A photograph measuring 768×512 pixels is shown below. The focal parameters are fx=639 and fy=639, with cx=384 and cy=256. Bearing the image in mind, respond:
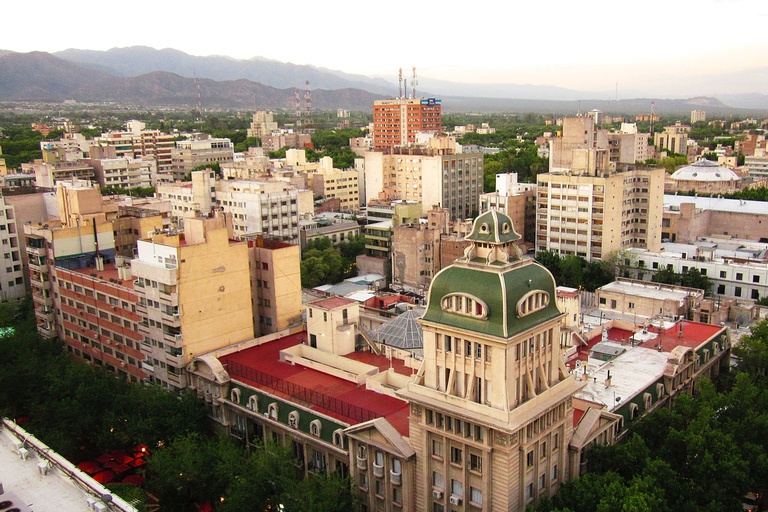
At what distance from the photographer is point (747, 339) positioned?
2098 inches

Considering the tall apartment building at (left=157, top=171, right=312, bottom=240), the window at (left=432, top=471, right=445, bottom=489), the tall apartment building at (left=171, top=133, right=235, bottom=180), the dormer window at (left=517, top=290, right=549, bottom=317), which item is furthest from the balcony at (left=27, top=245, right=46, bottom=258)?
the tall apartment building at (left=171, top=133, right=235, bottom=180)

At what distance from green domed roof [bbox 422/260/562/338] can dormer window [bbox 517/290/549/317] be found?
5 cm

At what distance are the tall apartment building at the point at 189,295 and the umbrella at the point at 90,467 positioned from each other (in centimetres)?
778

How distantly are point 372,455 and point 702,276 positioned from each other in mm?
57756

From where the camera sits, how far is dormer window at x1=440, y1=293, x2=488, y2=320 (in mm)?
32719

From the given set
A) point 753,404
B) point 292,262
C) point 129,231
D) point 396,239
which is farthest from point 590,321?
point 129,231

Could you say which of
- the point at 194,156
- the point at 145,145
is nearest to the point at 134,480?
the point at 194,156

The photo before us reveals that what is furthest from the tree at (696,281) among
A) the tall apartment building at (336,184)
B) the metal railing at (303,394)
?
the tall apartment building at (336,184)

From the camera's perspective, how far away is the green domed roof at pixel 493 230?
112 ft

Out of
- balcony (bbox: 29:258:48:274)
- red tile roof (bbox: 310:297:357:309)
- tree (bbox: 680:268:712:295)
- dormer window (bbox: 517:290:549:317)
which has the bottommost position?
tree (bbox: 680:268:712:295)

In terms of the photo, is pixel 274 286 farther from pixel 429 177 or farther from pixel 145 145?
pixel 145 145

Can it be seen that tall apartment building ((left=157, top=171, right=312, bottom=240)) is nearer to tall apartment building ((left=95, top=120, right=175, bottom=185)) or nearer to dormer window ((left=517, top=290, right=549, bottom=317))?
dormer window ((left=517, top=290, right=549, bottom=317))

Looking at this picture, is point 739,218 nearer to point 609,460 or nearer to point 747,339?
point 747,339

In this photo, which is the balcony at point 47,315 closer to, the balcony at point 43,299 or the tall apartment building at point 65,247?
the tall apartment building at point 65,247
